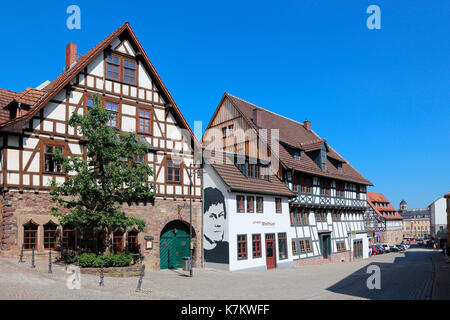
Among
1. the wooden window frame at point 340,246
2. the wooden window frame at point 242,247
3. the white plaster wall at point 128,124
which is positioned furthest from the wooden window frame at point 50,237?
the wooden window frame at point 340,246

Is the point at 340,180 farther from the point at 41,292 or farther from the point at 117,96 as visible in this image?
the point at 41,292

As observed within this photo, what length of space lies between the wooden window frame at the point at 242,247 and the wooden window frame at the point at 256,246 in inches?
36.5

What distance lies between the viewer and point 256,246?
27.8 metres

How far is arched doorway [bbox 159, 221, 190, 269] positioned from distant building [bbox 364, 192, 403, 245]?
150 feet

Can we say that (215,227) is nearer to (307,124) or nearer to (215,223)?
(215,223)

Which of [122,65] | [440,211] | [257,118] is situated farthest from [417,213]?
[122,65]

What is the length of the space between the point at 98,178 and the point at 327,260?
965 inches

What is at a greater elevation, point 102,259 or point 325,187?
point 325,187

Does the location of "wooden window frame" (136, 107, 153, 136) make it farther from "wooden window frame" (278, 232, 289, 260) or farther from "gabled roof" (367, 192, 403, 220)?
"gabled roof" (367, 192, 403, 220)

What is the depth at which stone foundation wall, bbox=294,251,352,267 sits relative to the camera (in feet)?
108

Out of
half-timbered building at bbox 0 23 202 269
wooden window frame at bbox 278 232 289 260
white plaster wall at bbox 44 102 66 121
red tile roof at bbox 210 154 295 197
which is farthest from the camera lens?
wooden window frame at bbox 278 232 289 260

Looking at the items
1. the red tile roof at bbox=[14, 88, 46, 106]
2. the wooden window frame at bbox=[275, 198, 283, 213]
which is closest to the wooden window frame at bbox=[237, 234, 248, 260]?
the wooden window frame at bbox=[275, 198, 283, 213]

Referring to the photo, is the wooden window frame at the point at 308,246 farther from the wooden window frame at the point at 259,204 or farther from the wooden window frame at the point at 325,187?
the wooden window frame at the point at 259,204

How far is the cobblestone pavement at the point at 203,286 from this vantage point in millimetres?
14156
